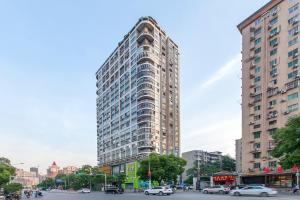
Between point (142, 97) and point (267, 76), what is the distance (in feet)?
124

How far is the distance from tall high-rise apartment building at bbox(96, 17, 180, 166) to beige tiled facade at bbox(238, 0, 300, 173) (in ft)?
99.0

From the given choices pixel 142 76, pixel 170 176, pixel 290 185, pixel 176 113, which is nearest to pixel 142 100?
pixel 142 76

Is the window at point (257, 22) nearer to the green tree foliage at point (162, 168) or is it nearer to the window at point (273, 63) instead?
the window at point (273, 63)

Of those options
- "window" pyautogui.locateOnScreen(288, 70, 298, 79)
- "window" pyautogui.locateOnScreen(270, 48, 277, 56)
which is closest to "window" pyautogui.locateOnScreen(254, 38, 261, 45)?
"window" pyautogui.locateOnScreen(270, 48, 277, 56)

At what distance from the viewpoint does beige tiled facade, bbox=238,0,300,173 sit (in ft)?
213

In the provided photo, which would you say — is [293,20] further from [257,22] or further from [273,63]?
[257,22]

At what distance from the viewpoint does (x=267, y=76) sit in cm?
7050

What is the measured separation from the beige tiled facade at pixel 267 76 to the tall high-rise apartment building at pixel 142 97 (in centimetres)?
3018

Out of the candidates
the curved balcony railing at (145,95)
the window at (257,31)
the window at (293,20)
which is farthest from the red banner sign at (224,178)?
the curved balcony railing at (145,95)

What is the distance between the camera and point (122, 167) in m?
110

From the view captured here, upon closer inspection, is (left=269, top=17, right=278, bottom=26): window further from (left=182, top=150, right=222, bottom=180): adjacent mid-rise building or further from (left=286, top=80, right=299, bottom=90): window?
(left=182, top=150, right=222, bottom=180): adjacent mid-rise building

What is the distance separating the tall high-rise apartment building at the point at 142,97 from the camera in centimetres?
9856

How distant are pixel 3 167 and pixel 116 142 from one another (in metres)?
41.7

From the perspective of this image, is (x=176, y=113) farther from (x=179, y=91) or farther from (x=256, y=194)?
(x=256, y=194)
